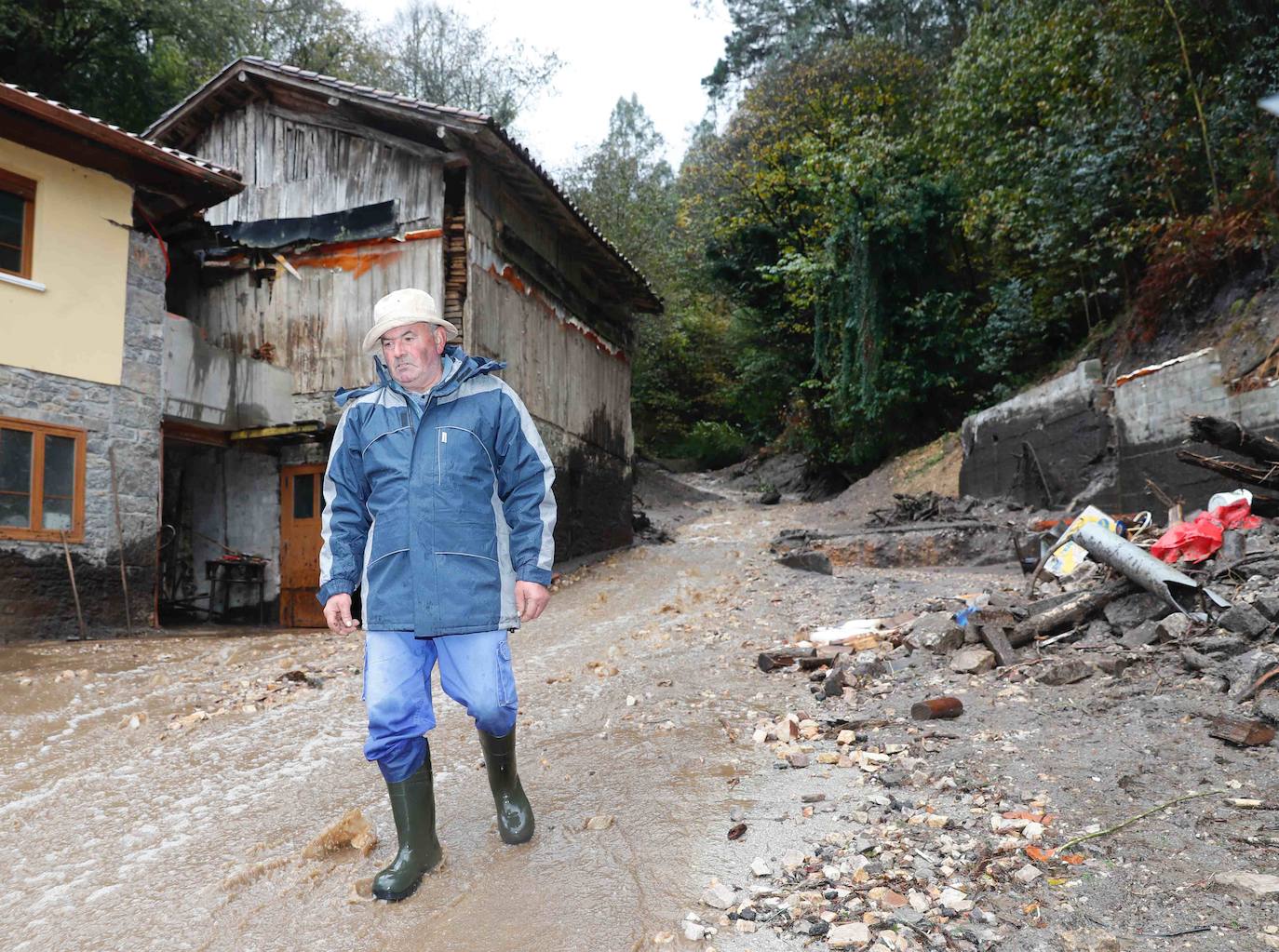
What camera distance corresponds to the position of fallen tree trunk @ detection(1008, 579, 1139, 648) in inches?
200

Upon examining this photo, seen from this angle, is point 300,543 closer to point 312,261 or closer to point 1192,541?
point 312,261

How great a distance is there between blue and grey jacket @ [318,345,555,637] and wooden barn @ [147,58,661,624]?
7924mm

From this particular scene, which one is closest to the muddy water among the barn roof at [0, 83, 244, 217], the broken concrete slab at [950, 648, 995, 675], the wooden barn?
the broken concrete slab at [950, 648, 995, 675]

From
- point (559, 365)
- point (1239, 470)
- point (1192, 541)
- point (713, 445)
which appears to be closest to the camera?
point (1192, 541)

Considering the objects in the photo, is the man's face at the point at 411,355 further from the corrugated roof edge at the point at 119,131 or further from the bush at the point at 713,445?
the bush at the point at 713,445

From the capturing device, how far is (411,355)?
297 centimetres

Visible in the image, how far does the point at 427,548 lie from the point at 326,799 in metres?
1.70

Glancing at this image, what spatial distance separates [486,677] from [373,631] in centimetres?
42

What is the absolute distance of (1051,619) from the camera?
5.14m

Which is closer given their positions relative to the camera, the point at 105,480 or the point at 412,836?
the point at 412,836

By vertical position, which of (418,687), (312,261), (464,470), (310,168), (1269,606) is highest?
(310,168)

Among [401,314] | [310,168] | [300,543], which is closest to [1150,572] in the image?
[401,314]

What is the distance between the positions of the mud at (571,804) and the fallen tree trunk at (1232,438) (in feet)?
9.64

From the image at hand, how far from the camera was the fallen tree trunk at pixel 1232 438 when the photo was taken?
6.09m
